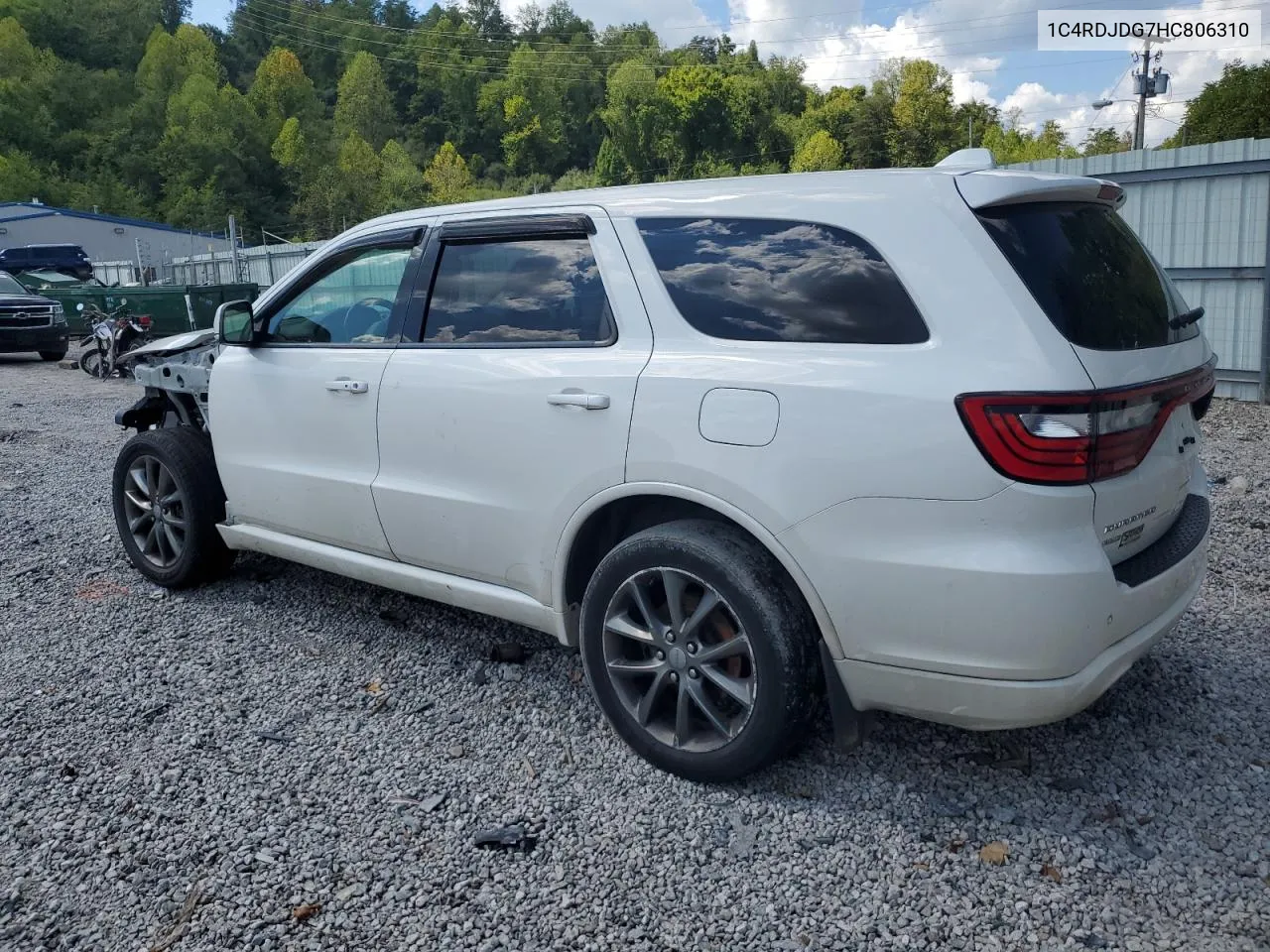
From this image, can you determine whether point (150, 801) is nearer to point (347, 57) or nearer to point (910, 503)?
point (910, 503)

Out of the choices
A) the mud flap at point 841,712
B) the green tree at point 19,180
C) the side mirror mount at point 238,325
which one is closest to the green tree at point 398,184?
the green tree at point 19,180

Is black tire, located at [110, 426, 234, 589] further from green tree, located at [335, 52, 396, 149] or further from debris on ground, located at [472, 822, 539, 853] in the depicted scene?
green tree, located at [335, 52, 396, 149]

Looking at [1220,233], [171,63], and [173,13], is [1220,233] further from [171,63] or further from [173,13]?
[173,13]

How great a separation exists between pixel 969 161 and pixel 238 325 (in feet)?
10.2

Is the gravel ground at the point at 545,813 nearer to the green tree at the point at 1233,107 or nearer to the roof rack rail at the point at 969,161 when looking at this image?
the roof rack rail at the point at 969,161

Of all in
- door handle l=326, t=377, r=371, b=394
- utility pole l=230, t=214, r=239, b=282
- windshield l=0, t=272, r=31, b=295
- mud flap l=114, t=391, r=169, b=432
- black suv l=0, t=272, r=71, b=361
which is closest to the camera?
door handle l=326, t=377, r=371, b=394

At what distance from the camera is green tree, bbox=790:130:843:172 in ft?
309

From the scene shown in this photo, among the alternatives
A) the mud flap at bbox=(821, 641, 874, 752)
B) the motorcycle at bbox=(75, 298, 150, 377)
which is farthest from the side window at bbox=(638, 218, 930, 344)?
the motorcycle at bbox=(75, 298, 150, 377)

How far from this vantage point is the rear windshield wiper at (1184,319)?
309 centimetres

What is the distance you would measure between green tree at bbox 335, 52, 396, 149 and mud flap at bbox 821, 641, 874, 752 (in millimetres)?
139916

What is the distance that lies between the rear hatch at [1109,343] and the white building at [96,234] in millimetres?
50840

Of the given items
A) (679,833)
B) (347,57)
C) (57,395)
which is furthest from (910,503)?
(347,57)

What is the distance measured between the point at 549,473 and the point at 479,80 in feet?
486

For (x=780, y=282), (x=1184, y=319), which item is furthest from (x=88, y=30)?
(x=1184, y=319)
